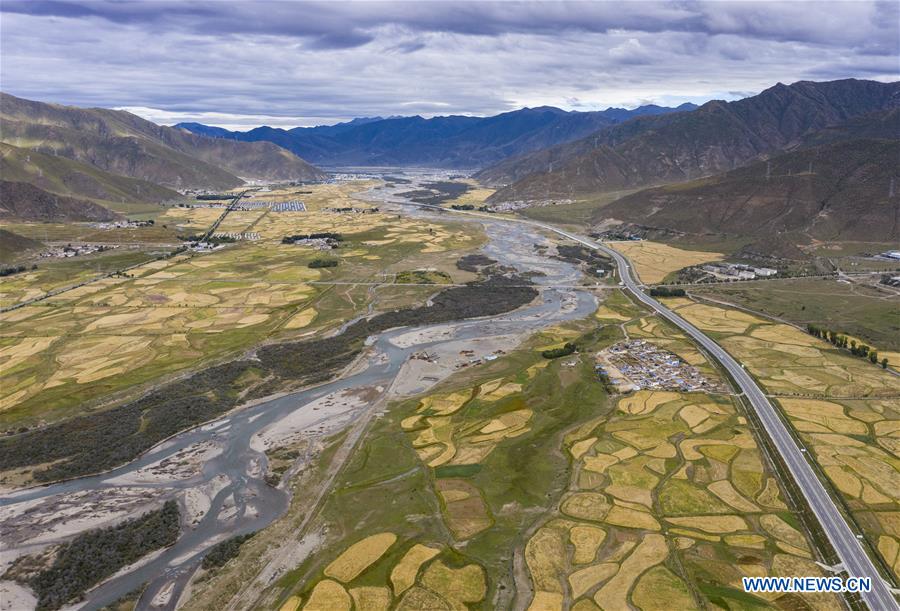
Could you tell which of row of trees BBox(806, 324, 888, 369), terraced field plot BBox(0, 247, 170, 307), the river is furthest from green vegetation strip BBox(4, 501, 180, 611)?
row of trees BBox(806, 324, 888, 369)

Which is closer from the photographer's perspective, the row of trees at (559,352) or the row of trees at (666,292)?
the row of trees at (559,352)

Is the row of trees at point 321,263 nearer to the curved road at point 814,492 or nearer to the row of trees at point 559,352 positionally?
the row of trees at point 559,352

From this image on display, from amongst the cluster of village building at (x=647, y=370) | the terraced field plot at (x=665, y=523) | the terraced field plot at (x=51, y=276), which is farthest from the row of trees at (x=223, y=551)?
the terraced field plot at (x=51, y=276)

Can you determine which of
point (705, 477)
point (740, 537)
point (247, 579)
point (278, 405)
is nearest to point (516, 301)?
point (278, 405)

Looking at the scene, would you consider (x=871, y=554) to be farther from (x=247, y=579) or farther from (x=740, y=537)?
(x=247, y=579)

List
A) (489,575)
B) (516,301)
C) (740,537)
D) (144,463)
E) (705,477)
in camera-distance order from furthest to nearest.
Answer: (516,301) → (144,463) → (705,477) → (740,537) → (489,575)

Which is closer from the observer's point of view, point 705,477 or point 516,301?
point 705,477
